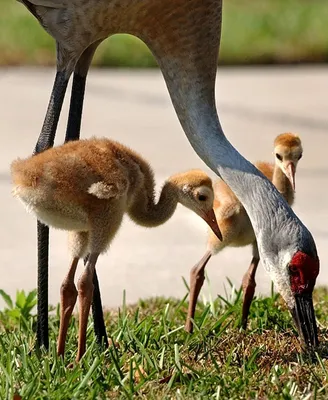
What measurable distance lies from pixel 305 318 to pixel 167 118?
18.4 ft

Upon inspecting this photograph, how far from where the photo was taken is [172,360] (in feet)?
15.1

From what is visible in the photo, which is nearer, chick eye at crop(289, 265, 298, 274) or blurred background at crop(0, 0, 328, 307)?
chick eye at crop(289, 265, 298, 274)

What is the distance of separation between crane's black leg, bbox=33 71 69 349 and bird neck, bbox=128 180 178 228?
40cm

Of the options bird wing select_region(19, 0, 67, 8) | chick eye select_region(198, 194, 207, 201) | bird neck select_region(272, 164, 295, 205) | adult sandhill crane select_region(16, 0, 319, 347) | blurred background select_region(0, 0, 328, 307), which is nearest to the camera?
adult sandhill crane select_region(16, 0, 319, 347)

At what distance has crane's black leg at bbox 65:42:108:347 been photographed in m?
5.01

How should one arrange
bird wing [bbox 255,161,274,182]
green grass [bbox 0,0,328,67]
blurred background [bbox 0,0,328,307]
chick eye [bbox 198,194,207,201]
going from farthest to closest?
green grass [bbox 0,0,328,67]
blurred background [bbox 0,0,328,307]
bird wing [bbox 255,161,274,182]
chick eye [bbox 198,194,207,201]

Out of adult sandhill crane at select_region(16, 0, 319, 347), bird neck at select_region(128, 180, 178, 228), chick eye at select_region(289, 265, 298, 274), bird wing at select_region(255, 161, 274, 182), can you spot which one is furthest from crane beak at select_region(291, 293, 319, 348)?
bird wing at select_region(255, 161, 274, 182)

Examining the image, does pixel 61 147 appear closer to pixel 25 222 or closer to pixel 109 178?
pixel 109 178

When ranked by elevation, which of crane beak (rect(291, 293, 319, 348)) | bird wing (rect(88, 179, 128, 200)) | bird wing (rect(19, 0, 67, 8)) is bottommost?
crane beak (rect(291, 293, 319, 348))

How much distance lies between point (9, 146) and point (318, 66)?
437cm

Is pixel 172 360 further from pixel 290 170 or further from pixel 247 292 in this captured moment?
pixel 290 170

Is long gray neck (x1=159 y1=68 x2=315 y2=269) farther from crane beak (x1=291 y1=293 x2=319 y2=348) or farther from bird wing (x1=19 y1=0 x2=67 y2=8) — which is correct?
bird wing (x1=19 y1=0 x2=67 y2=8)

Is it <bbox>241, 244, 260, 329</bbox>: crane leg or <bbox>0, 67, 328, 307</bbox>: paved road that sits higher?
<bbox>0, 67, 328, 307</bbox>: paved road

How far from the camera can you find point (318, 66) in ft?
39.5
